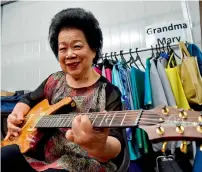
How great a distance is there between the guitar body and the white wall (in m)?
1.00

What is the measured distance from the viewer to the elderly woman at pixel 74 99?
2.31 ft

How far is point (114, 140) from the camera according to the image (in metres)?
0.66

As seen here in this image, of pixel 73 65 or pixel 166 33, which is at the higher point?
pixel 166 33

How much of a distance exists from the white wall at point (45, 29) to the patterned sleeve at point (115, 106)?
3.08 ft

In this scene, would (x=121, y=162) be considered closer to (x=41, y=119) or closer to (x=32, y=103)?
(x=41, y=119)

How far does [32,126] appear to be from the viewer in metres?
0.84

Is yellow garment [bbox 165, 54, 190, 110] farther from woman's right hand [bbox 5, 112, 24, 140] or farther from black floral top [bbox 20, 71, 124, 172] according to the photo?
woman's right hand [bbox 5, 112, 24, 140]

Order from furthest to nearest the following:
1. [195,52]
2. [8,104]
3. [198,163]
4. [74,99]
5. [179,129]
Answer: [8,104] < [195,52] < [198,163] < [74,99] < [179,129]

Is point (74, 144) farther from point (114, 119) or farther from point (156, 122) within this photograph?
point (156, 122)

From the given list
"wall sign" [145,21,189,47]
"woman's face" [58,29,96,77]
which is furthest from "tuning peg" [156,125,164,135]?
"wall sign" [145,21,189,47]

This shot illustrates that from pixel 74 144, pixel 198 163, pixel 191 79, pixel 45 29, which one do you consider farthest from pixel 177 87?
pixel 45 29

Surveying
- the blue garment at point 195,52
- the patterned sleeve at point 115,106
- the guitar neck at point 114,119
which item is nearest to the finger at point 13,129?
the guitar neck at point 114,119

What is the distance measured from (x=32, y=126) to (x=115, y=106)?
12.6 inches

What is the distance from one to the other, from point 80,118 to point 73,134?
47mm
